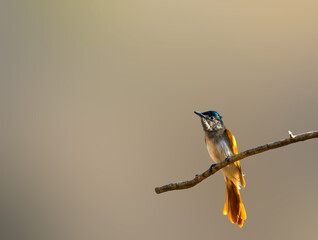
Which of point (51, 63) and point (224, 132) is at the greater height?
point (51, 63)

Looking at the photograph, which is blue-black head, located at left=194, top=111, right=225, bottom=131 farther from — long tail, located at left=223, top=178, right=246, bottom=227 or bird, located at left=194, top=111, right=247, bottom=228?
long tail, located at left=223, top=178, right=246, bottom=227

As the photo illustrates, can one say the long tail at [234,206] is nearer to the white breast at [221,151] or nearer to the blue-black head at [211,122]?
the white breast at [221,151]

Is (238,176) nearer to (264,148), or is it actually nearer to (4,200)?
(264,148)

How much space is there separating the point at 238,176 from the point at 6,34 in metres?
1.46

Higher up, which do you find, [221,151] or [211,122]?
[211,122]

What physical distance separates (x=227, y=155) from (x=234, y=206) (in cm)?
18

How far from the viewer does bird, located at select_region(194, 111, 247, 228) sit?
1.40 metres

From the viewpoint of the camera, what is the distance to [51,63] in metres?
2.18

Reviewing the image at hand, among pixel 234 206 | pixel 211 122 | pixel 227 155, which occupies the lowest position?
pixel 234 206

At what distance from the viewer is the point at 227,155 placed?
1.41m

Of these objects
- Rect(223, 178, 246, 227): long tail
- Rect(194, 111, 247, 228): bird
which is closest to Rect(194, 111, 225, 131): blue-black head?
Rect(194, 111, 247, 228): bird

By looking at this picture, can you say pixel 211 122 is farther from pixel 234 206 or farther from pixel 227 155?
pixel 234 206

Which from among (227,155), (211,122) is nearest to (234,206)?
(227,155)

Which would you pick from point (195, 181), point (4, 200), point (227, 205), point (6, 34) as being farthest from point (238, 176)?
point (6, 34)
